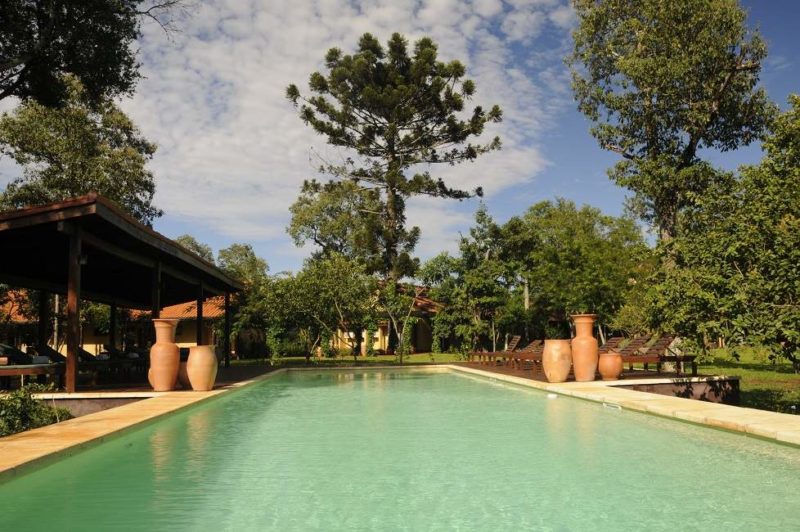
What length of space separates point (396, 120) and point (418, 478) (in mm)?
28009

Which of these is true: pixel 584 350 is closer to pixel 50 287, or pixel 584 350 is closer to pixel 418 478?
pixel 418 478

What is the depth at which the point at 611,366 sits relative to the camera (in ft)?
40.4

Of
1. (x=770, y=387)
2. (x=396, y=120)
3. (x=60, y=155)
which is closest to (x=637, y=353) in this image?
(x=770, y=387)

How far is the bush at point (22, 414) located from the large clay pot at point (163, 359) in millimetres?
2560

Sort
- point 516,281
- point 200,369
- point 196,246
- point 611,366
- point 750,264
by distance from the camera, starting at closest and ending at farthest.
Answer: point 750,264
point 200,369
point 611,366
point 516,281
point 196,246

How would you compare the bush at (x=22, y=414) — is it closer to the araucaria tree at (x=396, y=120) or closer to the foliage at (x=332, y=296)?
the foliage at (x=332, y=296)

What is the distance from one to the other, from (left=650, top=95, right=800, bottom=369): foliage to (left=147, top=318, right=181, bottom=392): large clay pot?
28.9 feet

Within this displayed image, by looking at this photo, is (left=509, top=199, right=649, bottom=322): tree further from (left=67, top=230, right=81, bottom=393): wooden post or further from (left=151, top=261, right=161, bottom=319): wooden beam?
(left=67, top=230, right=81, bottom=393): wooden post

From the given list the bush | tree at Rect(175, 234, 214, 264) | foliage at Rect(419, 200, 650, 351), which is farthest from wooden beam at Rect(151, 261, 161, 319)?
tree at Rect(175, 234, 214, 264)

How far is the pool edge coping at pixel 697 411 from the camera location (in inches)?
244

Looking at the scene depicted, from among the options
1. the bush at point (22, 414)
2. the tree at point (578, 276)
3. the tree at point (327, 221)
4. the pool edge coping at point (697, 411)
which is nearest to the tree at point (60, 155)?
the tree at point (327, 221)

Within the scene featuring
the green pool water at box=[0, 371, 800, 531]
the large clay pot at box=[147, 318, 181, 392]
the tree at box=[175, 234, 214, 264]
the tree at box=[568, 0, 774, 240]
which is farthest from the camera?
→ the tree at box=[175, 234, 214, 264]

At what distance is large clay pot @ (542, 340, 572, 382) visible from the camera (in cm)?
1221

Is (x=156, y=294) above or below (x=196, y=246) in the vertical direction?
below
